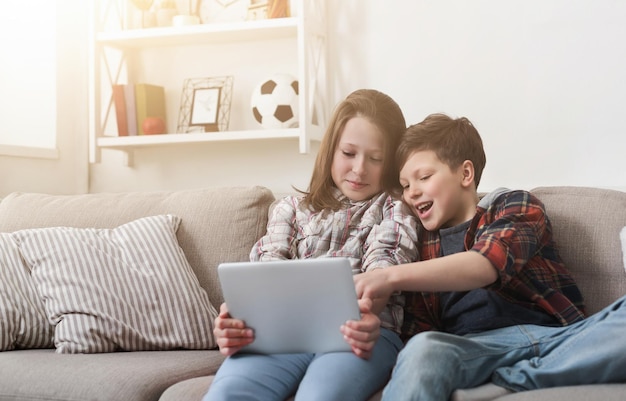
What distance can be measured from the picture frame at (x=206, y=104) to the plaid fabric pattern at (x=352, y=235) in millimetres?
1073

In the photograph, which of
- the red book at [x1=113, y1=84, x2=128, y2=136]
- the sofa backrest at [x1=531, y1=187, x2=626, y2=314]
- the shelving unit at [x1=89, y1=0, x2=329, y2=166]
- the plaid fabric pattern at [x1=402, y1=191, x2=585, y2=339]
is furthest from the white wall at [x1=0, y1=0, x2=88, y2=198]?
the sofa backrest at [x1=531, y1=187, x2=626, y2=314]

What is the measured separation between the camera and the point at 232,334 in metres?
1.51

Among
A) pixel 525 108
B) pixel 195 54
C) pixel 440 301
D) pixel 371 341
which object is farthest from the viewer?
pixel 195 54

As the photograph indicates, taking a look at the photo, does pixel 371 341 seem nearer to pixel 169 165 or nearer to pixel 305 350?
pixel 305 350

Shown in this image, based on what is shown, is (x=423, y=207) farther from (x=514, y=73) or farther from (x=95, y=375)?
(x=514, y=73)

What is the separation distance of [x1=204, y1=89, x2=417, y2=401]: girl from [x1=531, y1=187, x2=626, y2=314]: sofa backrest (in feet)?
1.08

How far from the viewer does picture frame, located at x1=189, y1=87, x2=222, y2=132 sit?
293cm

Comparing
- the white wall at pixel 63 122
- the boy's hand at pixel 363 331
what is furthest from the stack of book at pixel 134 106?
the boy's hand at pixel 363 331

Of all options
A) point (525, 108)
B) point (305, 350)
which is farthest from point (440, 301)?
point (525, 108)

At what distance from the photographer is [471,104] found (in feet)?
8.82

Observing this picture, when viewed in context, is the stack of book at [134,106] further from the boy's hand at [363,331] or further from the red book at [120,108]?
the boy's hand at [363,331]

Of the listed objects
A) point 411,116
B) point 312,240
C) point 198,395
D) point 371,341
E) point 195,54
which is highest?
point 195,54

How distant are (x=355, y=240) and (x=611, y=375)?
2.00 feet

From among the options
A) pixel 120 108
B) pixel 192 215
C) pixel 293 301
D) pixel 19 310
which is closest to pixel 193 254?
pixel 192 215
